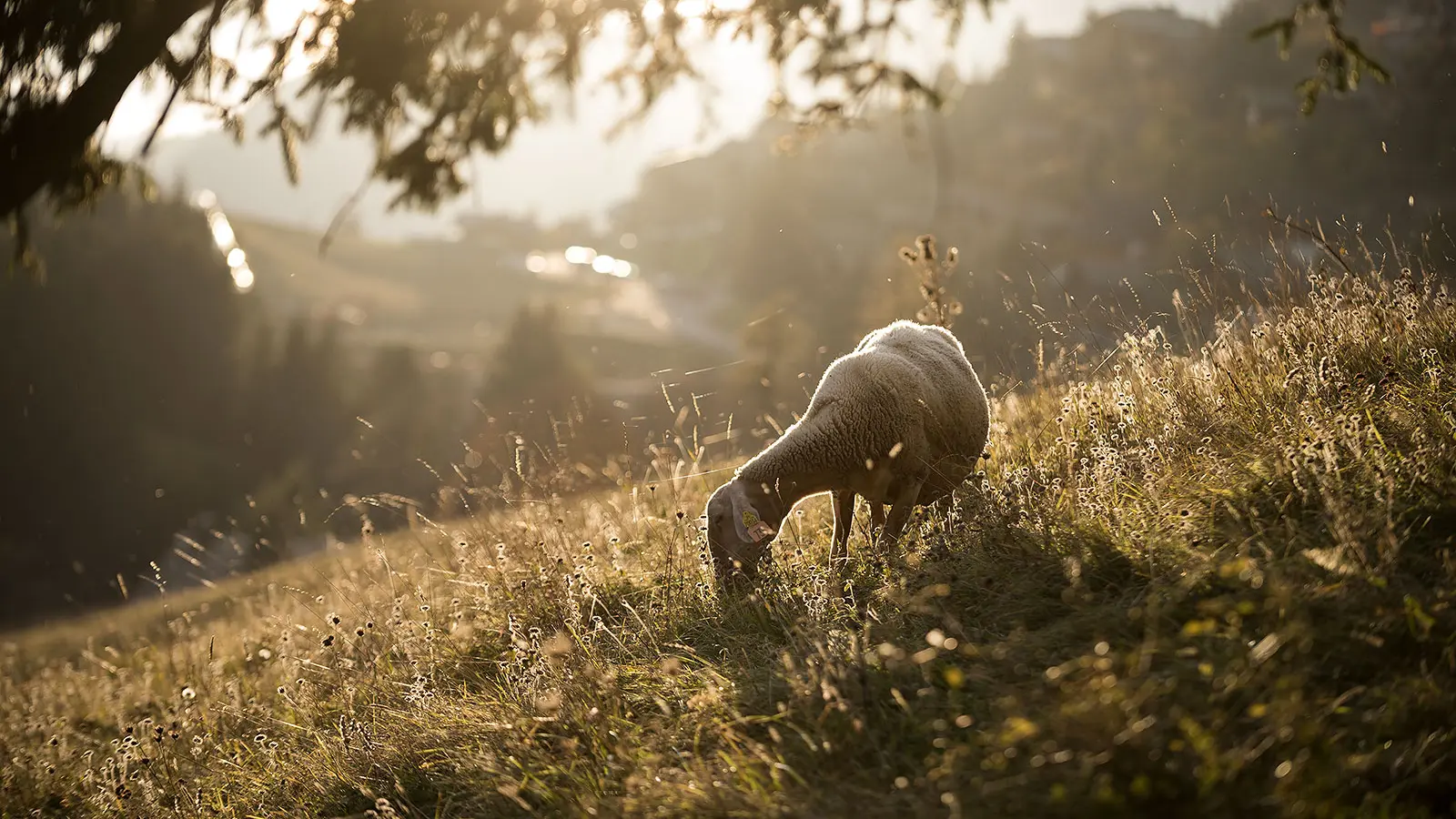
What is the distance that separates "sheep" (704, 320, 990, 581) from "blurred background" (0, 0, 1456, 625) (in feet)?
2.51

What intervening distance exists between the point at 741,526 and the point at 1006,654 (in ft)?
6.13

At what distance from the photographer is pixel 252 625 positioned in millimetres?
8836

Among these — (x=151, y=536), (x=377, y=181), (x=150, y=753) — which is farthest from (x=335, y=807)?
(x=151, y=536)

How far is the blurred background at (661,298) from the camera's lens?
6.70m

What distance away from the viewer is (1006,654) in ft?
9.91

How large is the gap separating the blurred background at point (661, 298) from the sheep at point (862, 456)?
76 cm

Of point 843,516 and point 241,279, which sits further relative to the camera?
point 241,279

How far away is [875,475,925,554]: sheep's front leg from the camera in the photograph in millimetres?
4915

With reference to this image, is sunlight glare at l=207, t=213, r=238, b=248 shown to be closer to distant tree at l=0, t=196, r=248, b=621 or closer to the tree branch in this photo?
distant tree at l=0, t=196, r=248, b=621

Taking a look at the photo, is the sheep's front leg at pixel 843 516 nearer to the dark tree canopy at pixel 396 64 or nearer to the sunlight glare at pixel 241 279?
the dark tree canopy at pixel 396 64

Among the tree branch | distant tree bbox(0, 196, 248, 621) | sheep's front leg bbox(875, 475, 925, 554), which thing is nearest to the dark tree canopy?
the tree branch

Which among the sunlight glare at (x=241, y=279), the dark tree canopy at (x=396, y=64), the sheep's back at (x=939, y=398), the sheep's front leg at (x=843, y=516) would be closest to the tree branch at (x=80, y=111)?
the dark tree canopy at (x=396, y=64)

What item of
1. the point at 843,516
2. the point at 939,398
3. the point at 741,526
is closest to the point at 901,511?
the point at 843,516

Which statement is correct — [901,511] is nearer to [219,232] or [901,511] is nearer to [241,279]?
[241,279]
